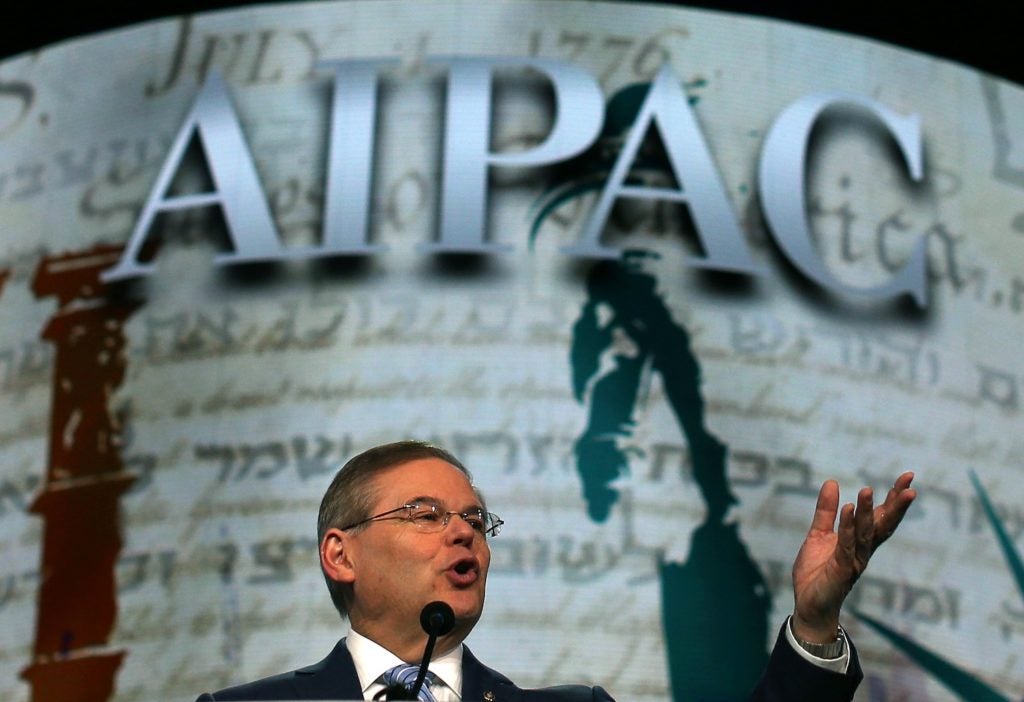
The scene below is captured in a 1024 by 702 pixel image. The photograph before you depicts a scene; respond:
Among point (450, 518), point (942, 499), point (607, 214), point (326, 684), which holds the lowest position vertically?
point (326, 684)

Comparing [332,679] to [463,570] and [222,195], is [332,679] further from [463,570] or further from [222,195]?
[222,195]

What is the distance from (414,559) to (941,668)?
6359 mm

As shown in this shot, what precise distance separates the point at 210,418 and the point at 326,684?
19.9 ft

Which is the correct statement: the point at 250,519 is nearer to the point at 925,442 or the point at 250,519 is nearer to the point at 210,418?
the point at 210,418

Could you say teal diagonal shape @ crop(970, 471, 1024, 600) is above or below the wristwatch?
above

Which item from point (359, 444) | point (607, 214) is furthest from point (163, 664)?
point (607, 214)

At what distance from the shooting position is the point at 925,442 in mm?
9094

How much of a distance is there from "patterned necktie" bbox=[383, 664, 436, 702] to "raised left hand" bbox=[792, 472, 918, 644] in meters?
0.53

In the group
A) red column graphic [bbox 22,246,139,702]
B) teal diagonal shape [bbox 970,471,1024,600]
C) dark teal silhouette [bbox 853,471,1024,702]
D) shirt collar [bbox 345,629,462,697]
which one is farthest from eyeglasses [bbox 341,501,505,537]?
teal diagonal shape [bbox 970,471,1024,600]

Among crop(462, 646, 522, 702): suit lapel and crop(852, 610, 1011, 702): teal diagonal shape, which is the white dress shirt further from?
crop(852, 610, 1011, 702): teal diagonal shape

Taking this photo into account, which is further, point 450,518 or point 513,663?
point 513,663

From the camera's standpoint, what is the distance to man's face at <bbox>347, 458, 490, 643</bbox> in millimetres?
2840

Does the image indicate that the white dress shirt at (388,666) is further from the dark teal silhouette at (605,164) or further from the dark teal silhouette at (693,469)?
the dark teal silhouette at (605,164)

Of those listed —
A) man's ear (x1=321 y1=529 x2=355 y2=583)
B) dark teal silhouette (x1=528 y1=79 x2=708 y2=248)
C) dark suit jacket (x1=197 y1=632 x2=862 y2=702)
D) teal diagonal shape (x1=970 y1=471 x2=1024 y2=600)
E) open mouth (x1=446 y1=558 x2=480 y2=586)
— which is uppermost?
dark teal silhouette (x1=528 y1=79 x2=708 y2=248)
